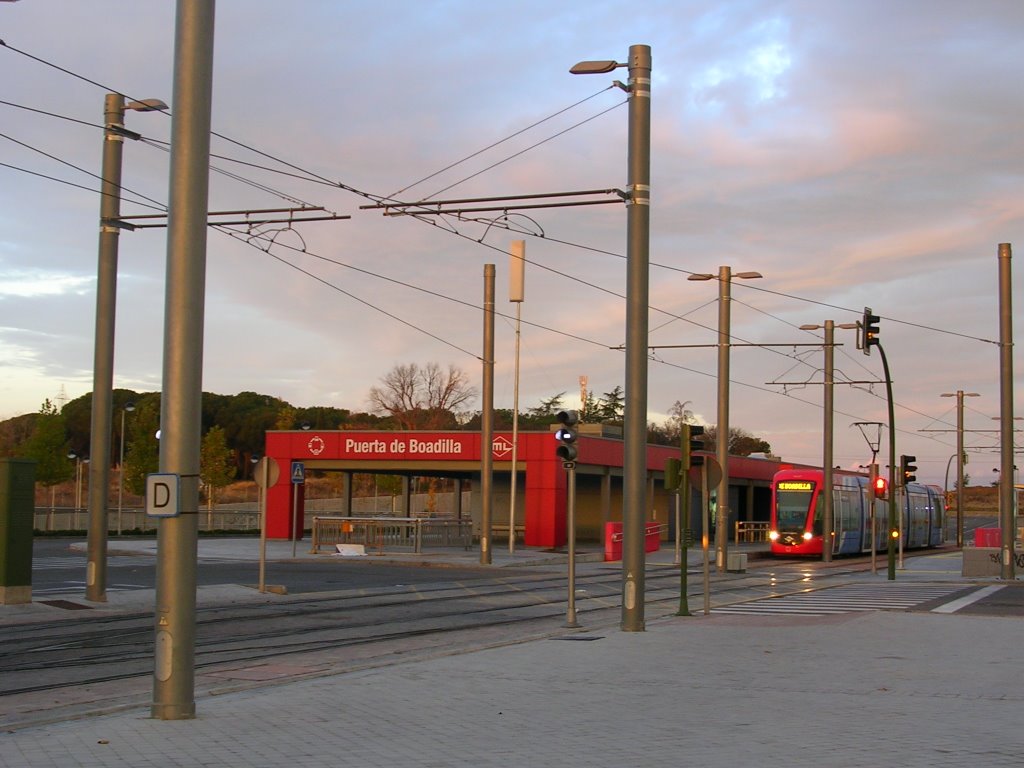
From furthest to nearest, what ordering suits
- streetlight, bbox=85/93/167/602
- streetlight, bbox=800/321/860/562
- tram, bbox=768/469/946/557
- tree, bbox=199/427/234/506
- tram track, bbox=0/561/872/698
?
tree, bbox=199/427/234/506 < tram, bbox=768/469/946/557 < streetlight, bbox=800/321/860/562 < streetlight, bbox=85/93/167/602 < tram track, bbox=0/561/872/698

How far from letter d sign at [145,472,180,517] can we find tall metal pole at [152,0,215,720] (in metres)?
0.06

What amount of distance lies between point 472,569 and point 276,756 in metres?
27.5

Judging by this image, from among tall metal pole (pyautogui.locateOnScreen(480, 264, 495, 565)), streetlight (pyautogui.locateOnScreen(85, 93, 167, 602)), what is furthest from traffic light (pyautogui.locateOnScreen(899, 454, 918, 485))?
streetlight (pyautogui.locateOnScreen(85, 93, 167, 602))

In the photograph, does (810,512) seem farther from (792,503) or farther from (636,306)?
(636,306)

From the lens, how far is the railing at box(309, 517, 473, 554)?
1645 inches

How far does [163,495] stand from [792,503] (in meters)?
41.8

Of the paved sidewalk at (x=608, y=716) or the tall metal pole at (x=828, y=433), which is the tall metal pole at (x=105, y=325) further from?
the tall metal pole at (x=828, y=433)

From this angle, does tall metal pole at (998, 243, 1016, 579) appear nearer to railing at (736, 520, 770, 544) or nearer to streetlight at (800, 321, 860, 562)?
streetlight at (800, 321, 860, 562)

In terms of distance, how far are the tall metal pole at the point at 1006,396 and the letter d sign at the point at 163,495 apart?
2784 cm

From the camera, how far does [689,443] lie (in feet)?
61.6

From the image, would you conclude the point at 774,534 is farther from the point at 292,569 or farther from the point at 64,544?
the point at 64,544

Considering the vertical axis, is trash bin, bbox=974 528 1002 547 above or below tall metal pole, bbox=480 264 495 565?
below

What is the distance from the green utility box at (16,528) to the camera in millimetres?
18891

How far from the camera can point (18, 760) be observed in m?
7.64
